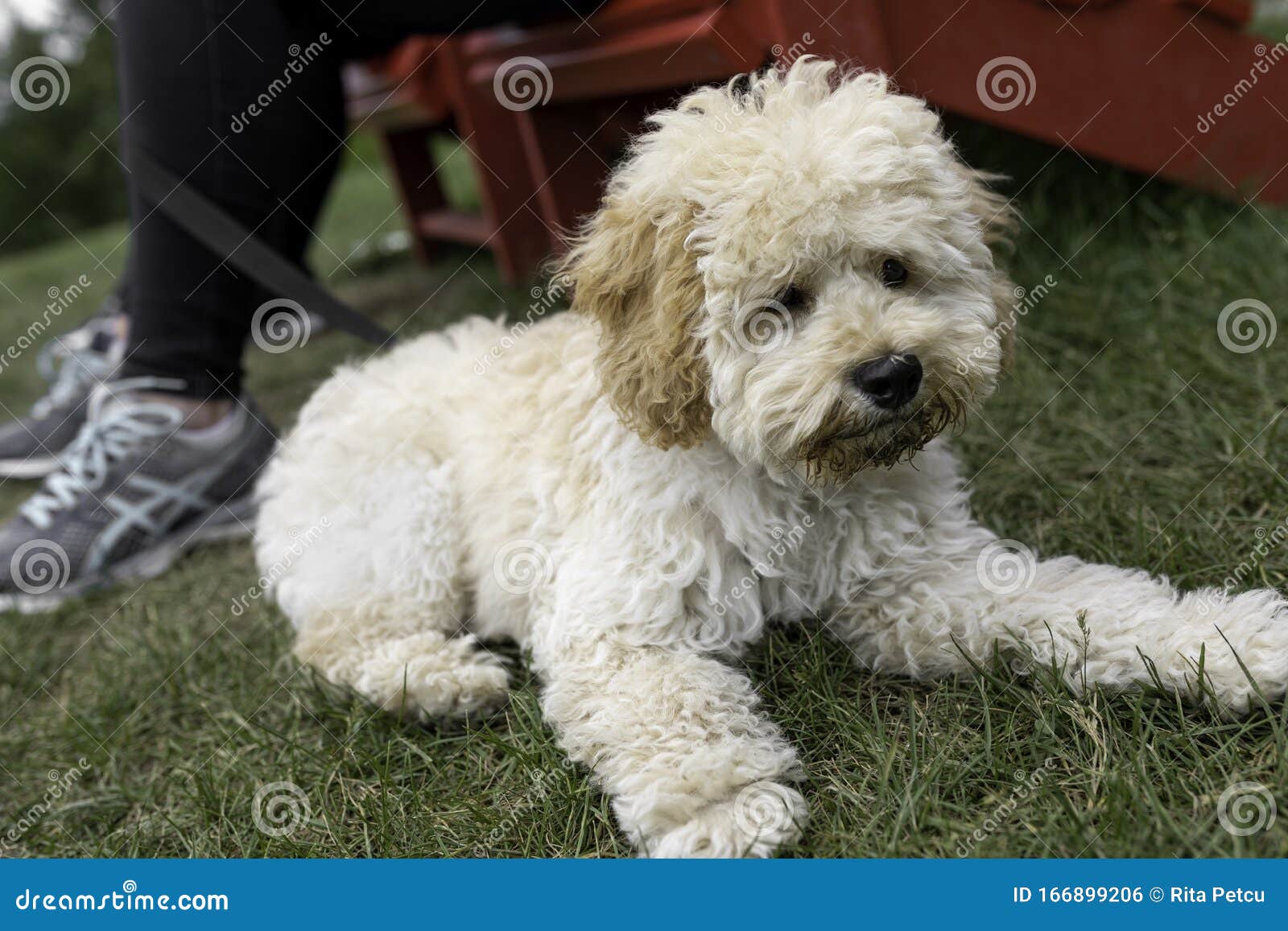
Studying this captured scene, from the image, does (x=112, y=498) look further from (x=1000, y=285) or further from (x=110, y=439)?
(x=1000, y=285)

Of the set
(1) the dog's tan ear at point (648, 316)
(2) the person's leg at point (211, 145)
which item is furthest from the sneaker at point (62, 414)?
(1) the dog's tan ear at point (648, 316)

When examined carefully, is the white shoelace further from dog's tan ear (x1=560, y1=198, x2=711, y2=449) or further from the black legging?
dog's tan ear (x1=560, y1=198, x2=711, y2=449)

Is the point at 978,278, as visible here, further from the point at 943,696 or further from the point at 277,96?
the point at 277,96

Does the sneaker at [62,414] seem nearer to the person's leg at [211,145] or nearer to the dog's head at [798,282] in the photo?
the person's leg at [211,145]

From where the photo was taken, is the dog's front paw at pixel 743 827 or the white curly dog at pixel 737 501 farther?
the white curly dog at pixel 737 501

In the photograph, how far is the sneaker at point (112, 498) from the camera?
341 centimetres

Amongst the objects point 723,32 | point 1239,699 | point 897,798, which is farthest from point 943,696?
point 723,32

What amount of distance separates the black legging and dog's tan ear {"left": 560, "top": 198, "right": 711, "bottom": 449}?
5.30ft

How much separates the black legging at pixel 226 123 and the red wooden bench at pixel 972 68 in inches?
18.4

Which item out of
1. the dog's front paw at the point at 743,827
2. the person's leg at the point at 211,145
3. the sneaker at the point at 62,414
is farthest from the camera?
the sneaker at the point at 62,414

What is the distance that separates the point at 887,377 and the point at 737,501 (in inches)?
17.2

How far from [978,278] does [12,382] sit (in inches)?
274

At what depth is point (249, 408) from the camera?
3.67 metres

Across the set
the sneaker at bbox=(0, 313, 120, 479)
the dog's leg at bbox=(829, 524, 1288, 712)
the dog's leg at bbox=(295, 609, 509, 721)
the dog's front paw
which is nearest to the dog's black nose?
the dog's leg at bbox=(829, 524, 1288, 712)
